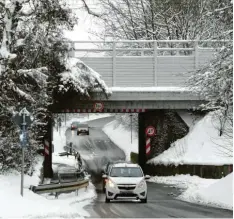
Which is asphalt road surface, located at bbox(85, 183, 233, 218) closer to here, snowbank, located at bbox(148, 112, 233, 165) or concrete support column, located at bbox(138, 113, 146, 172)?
snowbank, located at bbox(148, 112, 233, 165)

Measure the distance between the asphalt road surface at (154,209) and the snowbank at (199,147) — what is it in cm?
896

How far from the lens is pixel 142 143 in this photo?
43375 mm

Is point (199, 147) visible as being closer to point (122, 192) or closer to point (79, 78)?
point (79, 78)

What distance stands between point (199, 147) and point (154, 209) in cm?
1647

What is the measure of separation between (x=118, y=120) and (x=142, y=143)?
49.1m

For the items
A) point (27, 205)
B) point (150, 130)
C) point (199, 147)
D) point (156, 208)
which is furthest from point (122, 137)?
point (27, 205)

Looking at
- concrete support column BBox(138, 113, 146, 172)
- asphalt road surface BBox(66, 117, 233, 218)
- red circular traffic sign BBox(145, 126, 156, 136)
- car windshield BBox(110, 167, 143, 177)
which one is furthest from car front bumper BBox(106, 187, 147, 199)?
concrete support column BBox(138, 113, 146, 172)

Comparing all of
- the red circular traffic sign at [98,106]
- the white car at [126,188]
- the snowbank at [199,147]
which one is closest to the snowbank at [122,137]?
the snowbank at [199,147]

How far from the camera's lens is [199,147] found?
3744 centimetres

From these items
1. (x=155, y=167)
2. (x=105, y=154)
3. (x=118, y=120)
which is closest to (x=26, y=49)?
(x=155, y=167)

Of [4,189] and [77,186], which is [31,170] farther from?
[4,189]

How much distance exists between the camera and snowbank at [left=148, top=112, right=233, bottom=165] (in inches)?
1401

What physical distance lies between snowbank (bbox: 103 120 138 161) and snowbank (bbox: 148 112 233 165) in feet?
83.5

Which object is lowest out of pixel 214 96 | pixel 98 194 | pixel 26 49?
pixel 98 194
